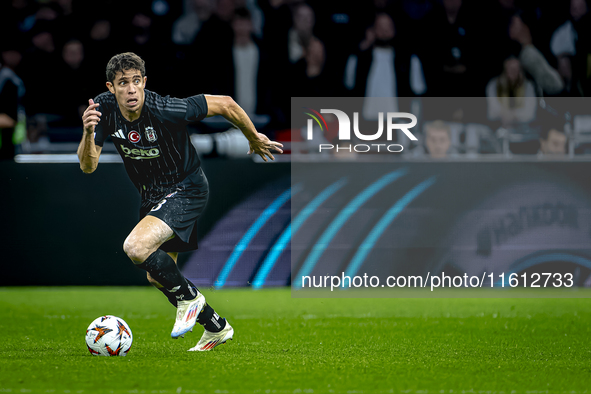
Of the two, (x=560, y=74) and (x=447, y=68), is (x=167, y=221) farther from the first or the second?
(x=560, y=74)

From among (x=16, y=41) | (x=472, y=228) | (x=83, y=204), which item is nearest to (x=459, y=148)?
(x=472, y=228)

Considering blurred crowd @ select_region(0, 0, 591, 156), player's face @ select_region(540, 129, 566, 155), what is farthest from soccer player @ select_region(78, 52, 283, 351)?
player's face @ select_region(540, 129, 566, 155)

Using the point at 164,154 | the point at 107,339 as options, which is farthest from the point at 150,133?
the point at 107,339

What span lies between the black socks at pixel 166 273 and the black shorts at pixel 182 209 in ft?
0.80

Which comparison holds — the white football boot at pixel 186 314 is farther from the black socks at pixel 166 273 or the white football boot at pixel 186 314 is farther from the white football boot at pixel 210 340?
the white football boot at pixel 210 340

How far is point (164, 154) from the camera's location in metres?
5.68

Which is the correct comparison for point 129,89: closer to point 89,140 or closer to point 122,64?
point 122,64

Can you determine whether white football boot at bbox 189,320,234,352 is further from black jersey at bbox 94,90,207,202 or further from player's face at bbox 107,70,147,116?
player's face at bbox 107,70,147,116

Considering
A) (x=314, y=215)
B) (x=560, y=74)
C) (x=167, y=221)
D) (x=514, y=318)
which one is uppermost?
(x=560, y=74)

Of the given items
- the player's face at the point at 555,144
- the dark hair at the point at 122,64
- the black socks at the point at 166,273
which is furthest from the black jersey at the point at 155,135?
the player's face at the point at 555,144

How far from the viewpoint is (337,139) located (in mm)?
8875

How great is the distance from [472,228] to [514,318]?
1.69 m

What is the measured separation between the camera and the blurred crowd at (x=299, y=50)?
31.2 ft

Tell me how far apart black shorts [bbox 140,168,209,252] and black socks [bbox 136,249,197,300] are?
24 centimetres
